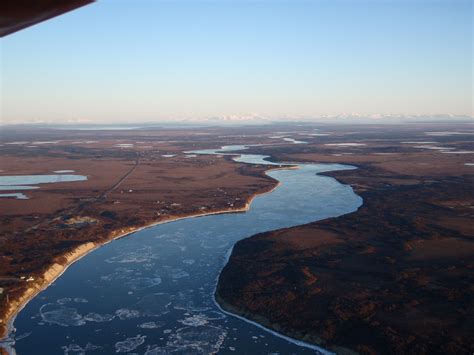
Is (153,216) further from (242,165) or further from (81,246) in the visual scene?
(242,165)

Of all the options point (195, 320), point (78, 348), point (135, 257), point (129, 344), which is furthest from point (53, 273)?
point (195, 320)

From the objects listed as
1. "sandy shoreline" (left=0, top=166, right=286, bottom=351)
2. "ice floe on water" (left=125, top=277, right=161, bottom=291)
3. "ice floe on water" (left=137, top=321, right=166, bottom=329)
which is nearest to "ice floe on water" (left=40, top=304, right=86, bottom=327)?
"sandy shoreline" (left=0, top=166, right=286, bottom=351)

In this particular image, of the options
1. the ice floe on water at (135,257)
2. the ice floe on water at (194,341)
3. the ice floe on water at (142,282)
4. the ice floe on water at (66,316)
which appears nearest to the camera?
the ice floe on water at (194,341)

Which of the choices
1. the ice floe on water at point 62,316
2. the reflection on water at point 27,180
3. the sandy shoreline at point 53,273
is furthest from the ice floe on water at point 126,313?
the reflection on water at point 27,180

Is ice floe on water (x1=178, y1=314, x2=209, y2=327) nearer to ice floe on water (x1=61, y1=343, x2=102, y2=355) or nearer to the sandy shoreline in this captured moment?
ice floe on water (x1=61, y1=343, x2=102, y2=355)

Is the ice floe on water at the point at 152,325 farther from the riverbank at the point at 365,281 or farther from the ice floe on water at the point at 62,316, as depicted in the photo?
the riverbank at the point at 365,281

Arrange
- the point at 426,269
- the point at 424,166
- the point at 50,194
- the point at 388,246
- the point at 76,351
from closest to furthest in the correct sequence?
the point at 76,351
the point at 426,269
the point at 388,246
the point at 50,194
the point at 424,166

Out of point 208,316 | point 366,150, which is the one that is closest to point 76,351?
point 208,316
